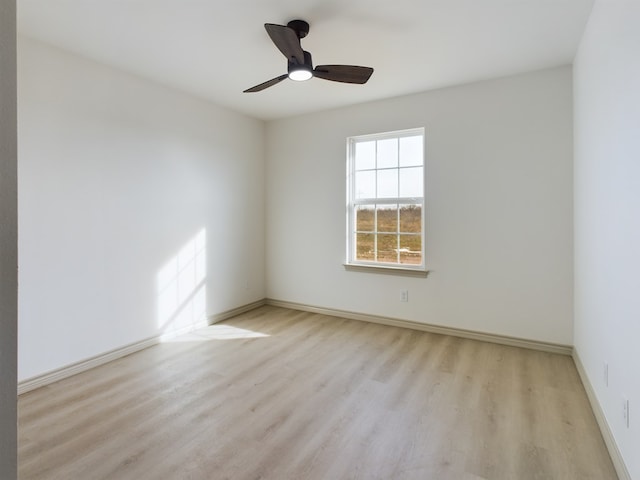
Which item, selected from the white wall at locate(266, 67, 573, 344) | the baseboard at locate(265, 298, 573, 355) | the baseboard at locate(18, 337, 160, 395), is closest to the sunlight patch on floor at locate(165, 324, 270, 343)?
the baseboard at locate(18, 337, 160, 395)

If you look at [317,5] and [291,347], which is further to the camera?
[291,347]

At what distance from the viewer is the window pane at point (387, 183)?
13.4 ft

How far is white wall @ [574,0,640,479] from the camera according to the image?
1541 mm

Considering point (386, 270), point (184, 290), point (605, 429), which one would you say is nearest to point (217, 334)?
point (184, 290)

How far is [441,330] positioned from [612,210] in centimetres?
221

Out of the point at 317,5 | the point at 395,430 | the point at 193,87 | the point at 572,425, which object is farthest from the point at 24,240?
the point at 572,425

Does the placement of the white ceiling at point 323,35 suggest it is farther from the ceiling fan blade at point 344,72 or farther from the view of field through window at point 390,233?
the view of field through window at point 390,233

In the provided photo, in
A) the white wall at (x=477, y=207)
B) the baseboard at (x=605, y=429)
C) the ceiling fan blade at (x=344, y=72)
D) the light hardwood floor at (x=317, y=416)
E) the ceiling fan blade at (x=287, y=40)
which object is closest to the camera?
the baseboard at (x=605, y=429)

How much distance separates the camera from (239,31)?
256 cm

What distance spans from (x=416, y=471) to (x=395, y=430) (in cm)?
34

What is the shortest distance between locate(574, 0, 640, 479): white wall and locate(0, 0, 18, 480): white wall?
2.13 metres

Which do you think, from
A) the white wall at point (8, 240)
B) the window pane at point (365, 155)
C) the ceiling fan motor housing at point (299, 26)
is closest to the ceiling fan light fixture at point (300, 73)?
the ceiling fan motor housing at point (299, 26)

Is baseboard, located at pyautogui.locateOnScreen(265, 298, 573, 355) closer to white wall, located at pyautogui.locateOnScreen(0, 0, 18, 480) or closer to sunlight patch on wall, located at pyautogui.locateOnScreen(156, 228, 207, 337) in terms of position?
sunlight patch on wall, located at pyautogui.locateOnScreen(156, 228, 207, 337)

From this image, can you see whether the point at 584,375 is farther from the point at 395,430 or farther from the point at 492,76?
the point at 492,76
